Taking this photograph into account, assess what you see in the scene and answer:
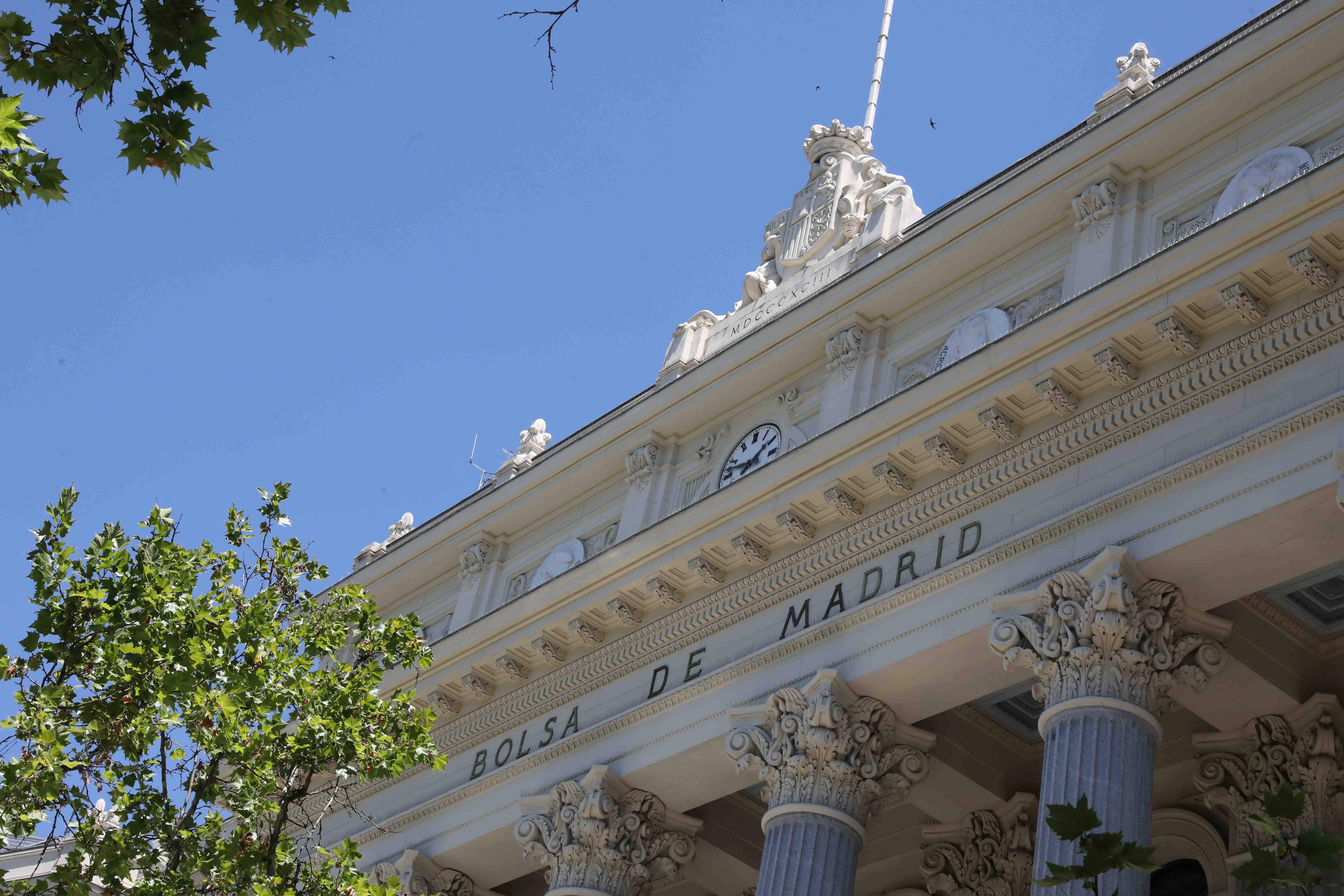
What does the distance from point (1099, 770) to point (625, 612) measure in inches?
326

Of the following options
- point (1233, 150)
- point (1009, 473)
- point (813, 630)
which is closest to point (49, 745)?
point (813, 630)

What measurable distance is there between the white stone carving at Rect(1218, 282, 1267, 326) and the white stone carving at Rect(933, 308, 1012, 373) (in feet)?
13.5

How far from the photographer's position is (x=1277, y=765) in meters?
19.8

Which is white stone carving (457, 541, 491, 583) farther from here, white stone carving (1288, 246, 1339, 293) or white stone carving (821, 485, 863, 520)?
white stone carving (1288, 246, 1339, 293)

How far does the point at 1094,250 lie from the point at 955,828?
25.8 feet

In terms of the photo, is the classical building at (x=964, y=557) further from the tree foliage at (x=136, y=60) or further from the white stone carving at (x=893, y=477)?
the tree foliage at (x=136, y=60)

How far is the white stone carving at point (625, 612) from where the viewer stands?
23719 millimetres

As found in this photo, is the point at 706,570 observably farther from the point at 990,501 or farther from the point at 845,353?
the point at 990,501

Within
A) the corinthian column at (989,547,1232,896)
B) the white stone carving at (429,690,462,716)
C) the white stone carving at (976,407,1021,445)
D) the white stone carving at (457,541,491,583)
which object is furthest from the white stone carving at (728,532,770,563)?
the white stone carving at (457,541,491,583)

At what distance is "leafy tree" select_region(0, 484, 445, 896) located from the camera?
17.3 m

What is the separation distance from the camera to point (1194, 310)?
723 inches

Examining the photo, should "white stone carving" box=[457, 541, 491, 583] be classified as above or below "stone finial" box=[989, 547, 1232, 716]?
above

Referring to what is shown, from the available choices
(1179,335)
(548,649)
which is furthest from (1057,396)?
(548,649)

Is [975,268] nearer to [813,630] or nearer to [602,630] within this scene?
[813,630]
